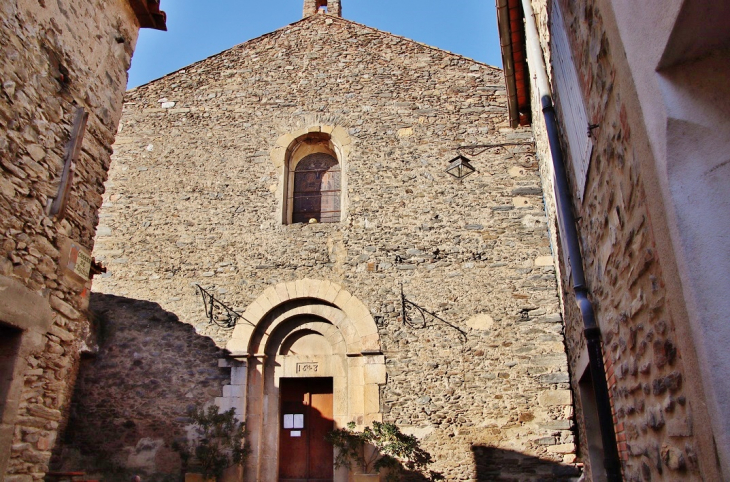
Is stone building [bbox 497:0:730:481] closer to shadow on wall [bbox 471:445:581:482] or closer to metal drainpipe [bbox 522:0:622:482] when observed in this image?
metal drainpipe [bbox 522:0:622:482]

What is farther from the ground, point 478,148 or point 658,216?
point 478,148

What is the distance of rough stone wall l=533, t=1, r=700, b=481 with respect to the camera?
92.4 inches

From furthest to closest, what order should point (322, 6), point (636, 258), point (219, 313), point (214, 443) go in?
point (322, 6) < point (219, 313) < point (214, 443) < point (636, 258)

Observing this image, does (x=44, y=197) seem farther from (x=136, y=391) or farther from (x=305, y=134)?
(x=305, y=134)

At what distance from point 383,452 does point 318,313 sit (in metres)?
2.33

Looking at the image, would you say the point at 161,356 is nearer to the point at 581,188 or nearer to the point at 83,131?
the point at 83,131

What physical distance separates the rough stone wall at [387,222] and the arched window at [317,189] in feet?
1.66

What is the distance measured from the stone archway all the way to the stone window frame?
148 cm

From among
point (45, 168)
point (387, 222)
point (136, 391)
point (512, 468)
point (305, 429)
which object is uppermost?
point (387, 222)

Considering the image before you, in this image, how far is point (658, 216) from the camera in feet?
7.07

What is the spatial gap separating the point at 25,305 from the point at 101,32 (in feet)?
10.0

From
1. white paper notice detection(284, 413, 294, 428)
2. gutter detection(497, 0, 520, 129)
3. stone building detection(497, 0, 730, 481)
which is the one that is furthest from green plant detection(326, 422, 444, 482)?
gutter detection(497, 0, 520, 129)

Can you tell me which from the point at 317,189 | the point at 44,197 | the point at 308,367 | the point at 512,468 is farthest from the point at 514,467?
the point at 44,197

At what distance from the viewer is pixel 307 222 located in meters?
9.54
